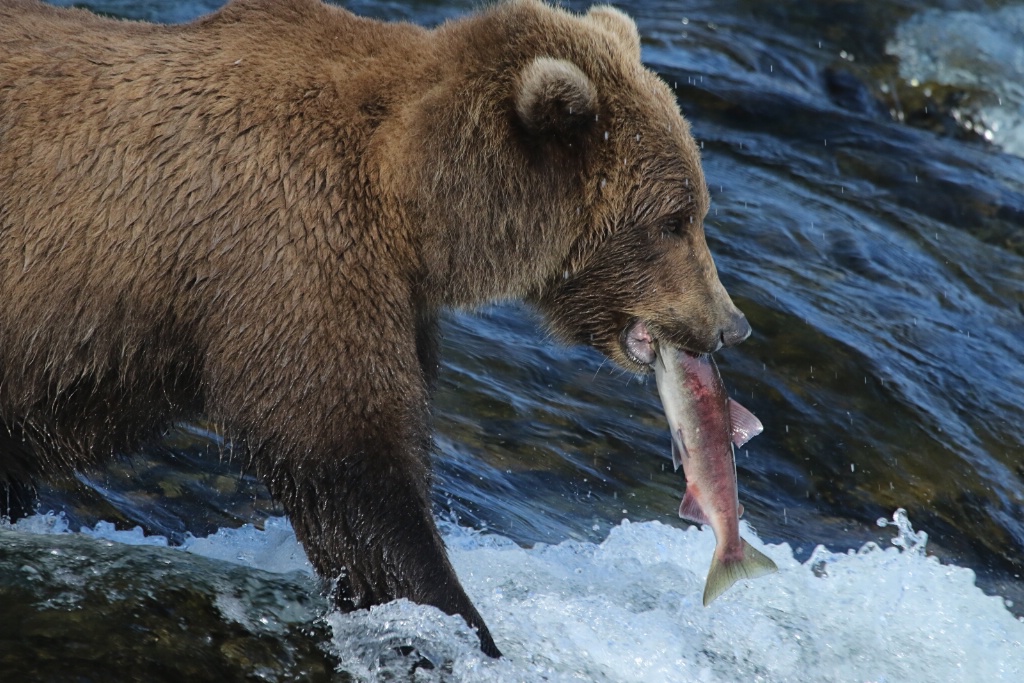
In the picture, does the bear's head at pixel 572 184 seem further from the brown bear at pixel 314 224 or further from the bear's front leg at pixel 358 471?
the bear's front leg at pixel 358 471

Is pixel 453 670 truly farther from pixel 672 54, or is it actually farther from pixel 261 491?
pixel 672 54

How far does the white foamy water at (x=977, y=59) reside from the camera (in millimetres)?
14289

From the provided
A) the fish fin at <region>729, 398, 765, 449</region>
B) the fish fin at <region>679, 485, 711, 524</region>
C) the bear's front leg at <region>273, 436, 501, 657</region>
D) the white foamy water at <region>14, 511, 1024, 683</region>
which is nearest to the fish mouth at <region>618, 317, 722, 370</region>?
the fish fin at <region>729, 398, 765, 449</region>

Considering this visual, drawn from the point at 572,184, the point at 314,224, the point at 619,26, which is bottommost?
the point at 314,224

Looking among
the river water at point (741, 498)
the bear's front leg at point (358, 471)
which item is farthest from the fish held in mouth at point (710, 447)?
the bear's front leg at point (358, 471)

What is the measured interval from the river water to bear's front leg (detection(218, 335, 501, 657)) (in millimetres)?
149

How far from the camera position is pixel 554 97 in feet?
15.2

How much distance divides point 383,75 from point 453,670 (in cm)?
212

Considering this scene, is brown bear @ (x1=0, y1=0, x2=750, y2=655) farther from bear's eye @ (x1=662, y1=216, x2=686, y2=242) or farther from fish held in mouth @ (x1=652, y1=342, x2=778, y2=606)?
fish held in mouth @ (x1=652, y1=342, x2=778, y2=606)

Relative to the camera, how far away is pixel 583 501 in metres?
6.87

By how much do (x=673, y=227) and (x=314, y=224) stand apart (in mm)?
1363

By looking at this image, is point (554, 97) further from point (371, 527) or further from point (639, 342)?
point (371, 527)

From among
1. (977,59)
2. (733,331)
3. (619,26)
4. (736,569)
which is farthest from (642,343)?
(977,59)

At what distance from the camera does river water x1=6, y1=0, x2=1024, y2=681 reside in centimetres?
487
